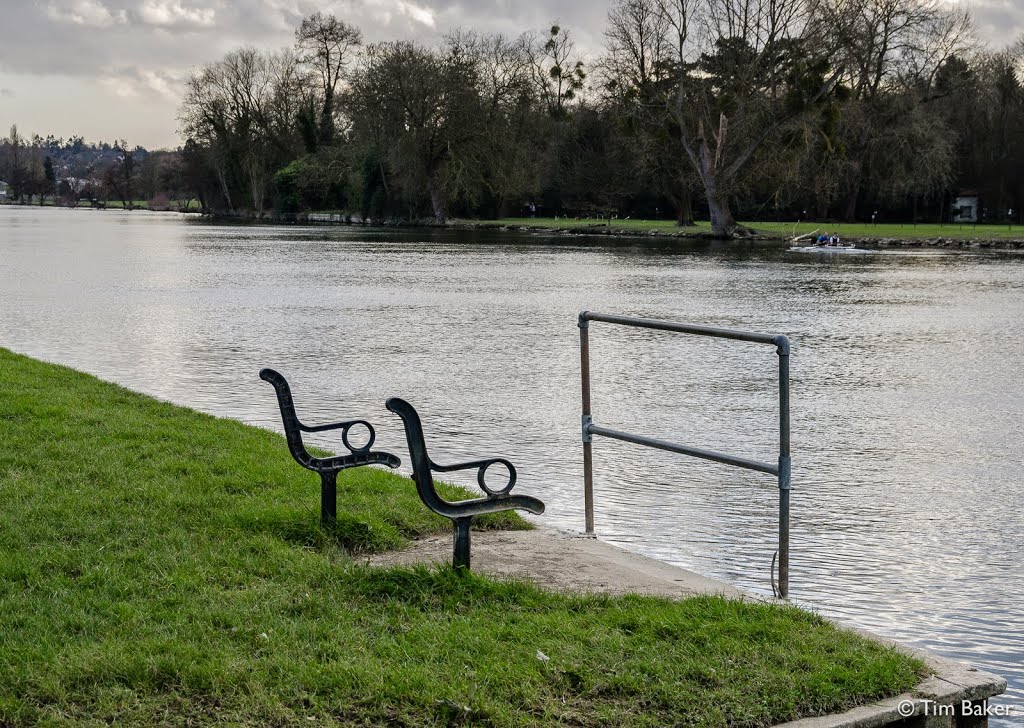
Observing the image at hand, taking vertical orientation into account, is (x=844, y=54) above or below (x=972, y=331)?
above

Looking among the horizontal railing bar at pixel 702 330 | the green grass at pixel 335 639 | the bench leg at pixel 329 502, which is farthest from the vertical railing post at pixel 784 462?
the bench leg at pixel 329 502

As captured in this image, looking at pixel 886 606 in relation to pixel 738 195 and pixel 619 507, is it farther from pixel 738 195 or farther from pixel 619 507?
pixel 738 195

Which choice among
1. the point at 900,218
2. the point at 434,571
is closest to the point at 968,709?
the point at 434,571

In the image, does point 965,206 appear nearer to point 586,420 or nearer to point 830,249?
point 830,249

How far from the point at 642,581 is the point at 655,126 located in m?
58.8

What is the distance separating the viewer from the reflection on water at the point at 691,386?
708 centimetres

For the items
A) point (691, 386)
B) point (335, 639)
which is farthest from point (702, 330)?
point (691, 386)

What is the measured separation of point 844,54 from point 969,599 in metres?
57.4

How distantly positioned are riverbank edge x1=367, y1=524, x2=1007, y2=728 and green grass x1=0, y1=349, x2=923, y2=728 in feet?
0.37

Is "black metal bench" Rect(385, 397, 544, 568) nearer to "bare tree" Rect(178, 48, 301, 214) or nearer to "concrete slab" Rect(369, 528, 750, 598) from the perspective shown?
"concrete slab" Rect(369, 528, 750, 598)

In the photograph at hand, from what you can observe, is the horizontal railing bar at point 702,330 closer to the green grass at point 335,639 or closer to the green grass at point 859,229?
the green grass at point 335,639

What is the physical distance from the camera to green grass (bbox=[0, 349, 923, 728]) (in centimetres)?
398

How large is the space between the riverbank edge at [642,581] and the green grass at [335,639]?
0.11 metres

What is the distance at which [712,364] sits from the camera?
638 inches
